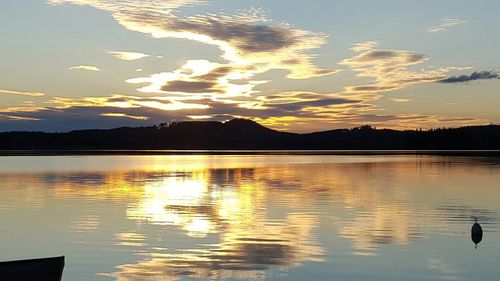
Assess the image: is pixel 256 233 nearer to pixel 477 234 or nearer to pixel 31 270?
pixel 477 234

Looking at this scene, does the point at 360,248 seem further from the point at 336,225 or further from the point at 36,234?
the point at 36,234

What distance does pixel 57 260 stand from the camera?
1816cm

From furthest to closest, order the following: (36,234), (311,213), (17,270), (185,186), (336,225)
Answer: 1. (185,186)
2. (311,213)
3. (336,225)
4. (36,234)
5. (17,270)

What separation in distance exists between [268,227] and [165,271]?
11.7 metres

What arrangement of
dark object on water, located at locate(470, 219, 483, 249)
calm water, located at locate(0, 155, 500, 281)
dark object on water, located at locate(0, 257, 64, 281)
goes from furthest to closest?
1. dark object on water, located at locate(470, 219, 483, 249)
2. calm water, located at locate(0, 155, 500, 281)
3. dark object on water, located at locate(0, 257, 64, 281)

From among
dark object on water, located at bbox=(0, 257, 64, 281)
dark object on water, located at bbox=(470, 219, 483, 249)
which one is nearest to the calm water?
dark object on water, located at bbox=(470, 219, 483, 249)

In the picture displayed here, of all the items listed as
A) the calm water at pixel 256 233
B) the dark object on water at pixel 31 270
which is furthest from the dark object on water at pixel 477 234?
the dark object on water at pixel 31 270

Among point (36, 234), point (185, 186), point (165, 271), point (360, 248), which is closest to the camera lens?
point (165, 271)

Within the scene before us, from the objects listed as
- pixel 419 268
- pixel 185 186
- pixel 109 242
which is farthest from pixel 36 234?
pixel 185 186

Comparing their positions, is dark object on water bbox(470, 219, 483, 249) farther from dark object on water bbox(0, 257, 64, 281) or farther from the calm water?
dark object on water bbox(0, 257, 64, 281)

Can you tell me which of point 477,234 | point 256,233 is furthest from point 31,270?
point 477,234

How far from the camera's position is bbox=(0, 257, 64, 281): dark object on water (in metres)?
17.1

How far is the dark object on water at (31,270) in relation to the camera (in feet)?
56.0

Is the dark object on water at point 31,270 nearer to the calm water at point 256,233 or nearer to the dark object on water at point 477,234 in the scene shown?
the calm water at point 256,233
